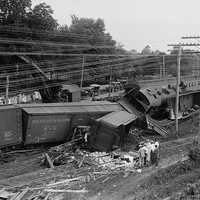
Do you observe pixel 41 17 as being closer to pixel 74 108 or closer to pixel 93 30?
pixel 93 30

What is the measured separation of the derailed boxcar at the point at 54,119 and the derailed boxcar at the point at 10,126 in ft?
1.22

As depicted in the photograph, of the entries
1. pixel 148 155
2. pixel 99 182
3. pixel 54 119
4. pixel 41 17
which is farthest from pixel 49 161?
pixel 41 17

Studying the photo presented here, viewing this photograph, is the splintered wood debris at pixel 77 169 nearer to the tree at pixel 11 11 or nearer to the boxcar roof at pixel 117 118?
the boxcar roof at pixel 117 118

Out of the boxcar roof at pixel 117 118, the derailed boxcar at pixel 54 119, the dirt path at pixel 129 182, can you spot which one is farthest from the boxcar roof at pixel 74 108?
the dirt path at pixel 129 182

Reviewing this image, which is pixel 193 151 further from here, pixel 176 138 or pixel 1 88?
pixel 1 88

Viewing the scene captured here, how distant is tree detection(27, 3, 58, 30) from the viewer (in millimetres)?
44719

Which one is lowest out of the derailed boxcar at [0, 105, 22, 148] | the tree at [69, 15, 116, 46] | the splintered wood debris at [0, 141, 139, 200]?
the splintered wood debris at [0, 141, 139, 200]

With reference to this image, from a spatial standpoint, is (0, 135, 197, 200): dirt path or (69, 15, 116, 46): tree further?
(69, 15, 116, 46): tree

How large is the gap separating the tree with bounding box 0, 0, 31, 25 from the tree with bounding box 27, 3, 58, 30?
5.23ft

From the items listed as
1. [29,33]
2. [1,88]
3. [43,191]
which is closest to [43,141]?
[43,191]

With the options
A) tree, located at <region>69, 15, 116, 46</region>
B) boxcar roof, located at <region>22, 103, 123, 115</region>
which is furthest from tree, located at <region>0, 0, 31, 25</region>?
boxcar roof, located at <region>22, 103, 123, 115</region>

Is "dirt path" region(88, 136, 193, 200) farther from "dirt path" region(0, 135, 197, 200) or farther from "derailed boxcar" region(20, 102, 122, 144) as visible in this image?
"derailed boxcar" region(20, 102, 122, 144)

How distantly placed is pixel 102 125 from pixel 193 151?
5.79 metres

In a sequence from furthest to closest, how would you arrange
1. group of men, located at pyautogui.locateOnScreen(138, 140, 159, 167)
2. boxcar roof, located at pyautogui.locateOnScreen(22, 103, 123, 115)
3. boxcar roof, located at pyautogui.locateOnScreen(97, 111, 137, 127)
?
boxcar roof, located at pyautogui.locateOnScreen(97, 111, 137, 127), boxcar roof, located at pyautogui.locateOnScreen(22, 103, 123, 115), group of men, located at pyautogui.locateOnScreen(138, 140, 159, 167)
